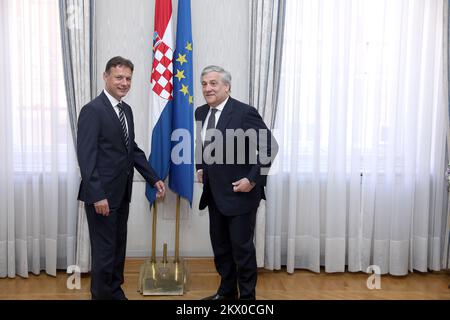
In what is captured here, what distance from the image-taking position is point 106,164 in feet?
8.82

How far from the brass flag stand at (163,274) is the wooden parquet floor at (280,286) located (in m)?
0.06

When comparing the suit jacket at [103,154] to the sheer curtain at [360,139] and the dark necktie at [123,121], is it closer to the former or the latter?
the dark necktie at [123,121]

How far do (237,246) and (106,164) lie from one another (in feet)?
3.00

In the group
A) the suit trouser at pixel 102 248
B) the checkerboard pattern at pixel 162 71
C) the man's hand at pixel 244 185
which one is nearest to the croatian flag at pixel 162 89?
the checkerboard pattern at pixel 162 71

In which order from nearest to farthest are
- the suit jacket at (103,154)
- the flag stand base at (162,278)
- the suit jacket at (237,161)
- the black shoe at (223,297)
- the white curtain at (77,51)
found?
the suit jacket at (103,154)
the suit jacket at (237,161)
the black shoe at (223,297)
the flag stand base at (162,278)
the white curtain at (77,51)

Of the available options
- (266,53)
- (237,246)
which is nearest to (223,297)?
(237,246)

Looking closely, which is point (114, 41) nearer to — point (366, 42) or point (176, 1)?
point (176, 1)

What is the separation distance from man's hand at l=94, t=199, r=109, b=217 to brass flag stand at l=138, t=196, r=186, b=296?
951 mm

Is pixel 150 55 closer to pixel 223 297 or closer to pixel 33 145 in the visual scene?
pixel 33 145

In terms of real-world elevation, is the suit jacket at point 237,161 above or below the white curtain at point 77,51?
below

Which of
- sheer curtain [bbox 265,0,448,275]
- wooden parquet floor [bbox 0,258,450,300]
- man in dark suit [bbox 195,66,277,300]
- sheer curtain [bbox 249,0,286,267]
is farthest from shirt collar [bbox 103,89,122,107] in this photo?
sheer curtain [bbox 265,0,448,275]

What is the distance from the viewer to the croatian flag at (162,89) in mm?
3537

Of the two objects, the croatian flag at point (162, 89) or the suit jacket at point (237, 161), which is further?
the croatian flag at point (162, 89)

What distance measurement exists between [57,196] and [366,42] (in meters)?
2.67
